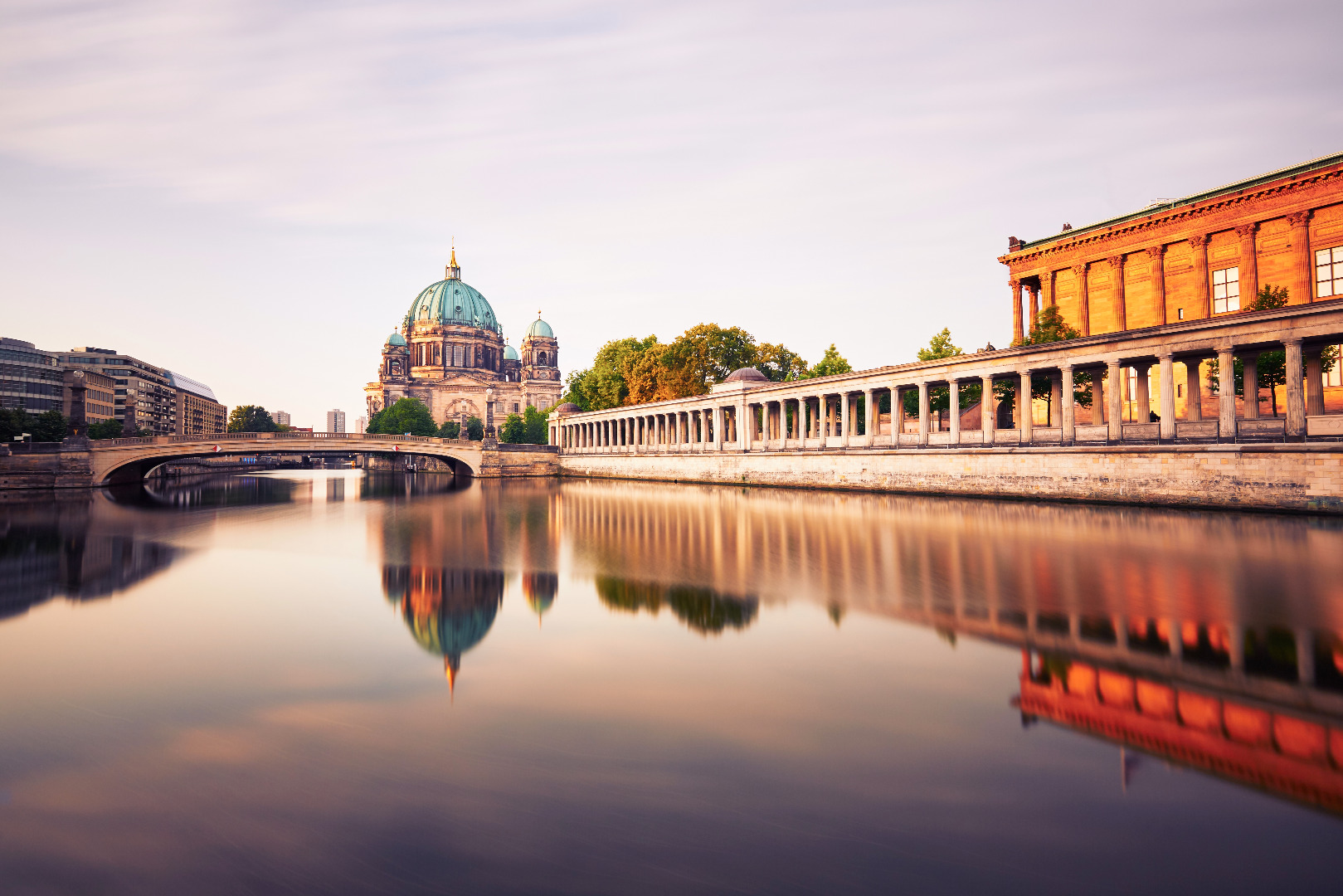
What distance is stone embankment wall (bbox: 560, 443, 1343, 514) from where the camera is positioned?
24203mm

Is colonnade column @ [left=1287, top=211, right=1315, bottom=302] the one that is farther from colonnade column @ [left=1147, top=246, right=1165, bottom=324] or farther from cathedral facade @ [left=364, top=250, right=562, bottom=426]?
cathedral facade @ [left=364, top=250, right=562, bottom=426]

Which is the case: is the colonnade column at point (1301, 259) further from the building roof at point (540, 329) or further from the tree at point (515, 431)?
the building roof at point (540, 329)

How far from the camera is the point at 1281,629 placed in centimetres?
970

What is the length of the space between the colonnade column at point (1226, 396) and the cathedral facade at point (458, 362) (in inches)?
5756

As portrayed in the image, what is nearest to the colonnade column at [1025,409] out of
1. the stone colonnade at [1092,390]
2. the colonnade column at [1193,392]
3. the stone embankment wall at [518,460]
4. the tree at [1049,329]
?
the stone colonnade at [1092,390]

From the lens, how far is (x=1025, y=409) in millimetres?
35312

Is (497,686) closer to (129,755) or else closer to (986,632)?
(129,755)

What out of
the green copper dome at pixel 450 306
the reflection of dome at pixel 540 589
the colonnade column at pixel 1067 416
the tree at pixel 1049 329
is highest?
the green copper dome at pixel 450 306

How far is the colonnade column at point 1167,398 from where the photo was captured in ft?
95.3

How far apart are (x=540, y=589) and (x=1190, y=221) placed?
49454mm

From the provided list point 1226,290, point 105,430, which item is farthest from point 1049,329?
point 105,430

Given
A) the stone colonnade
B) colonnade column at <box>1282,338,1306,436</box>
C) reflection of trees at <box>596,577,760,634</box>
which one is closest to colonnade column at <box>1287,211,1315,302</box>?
the stone colonnade

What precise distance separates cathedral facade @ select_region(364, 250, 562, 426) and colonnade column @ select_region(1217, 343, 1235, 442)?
480 feet

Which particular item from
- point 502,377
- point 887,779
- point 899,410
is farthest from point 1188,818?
point 502,377
